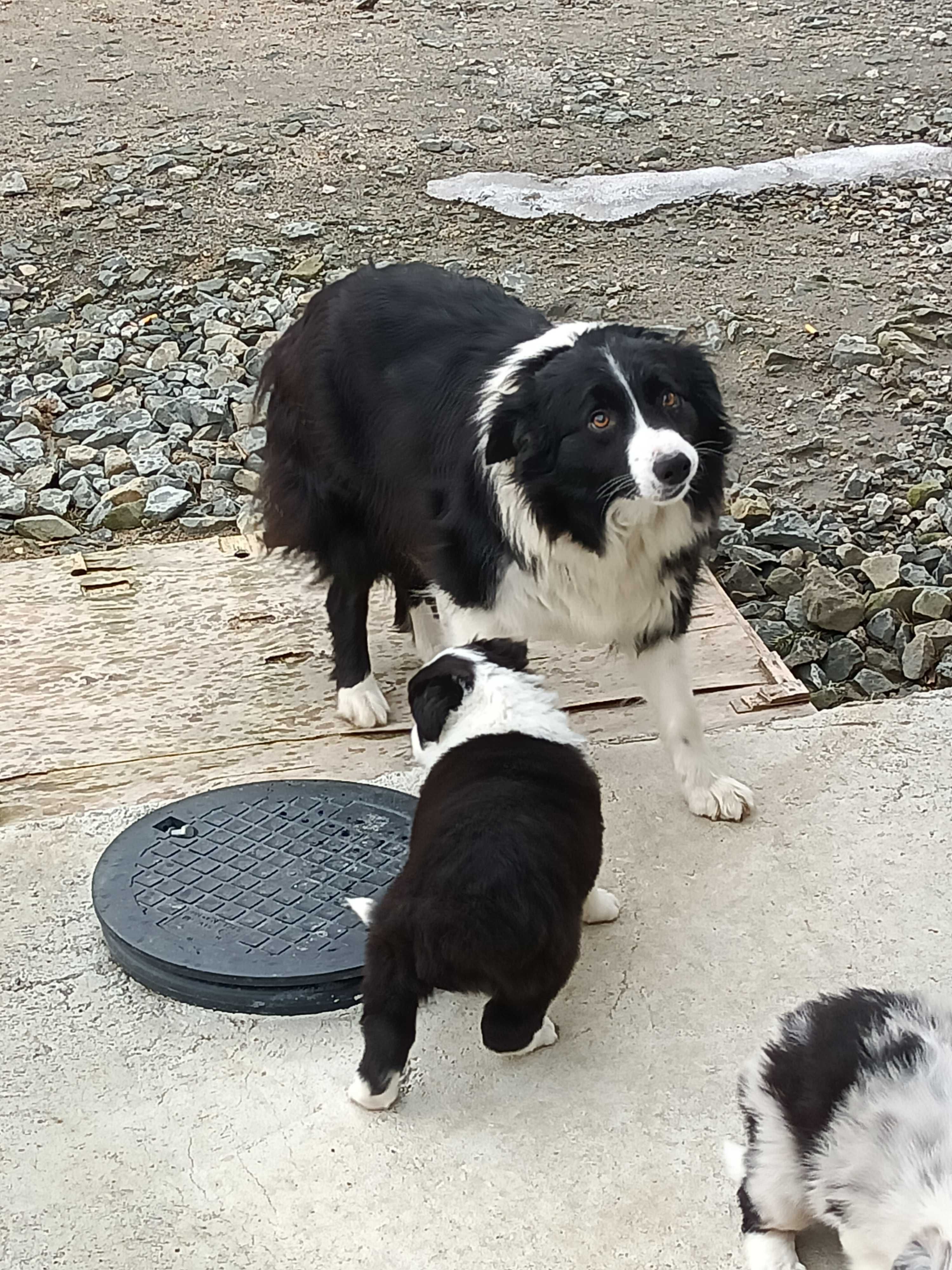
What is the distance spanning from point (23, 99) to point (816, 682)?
25.6 ft

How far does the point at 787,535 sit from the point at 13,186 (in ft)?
18.3

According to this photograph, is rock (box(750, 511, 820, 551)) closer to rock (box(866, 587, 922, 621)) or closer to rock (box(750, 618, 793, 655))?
rock (box(866, 587, 922, 621))

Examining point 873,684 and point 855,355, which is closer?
point 873,684

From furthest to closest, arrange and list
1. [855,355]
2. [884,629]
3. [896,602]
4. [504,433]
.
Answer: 1. [855,355]
2. [896,602]
3. [884,629]
4. [504,433]

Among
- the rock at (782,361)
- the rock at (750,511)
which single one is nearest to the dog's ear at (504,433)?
the rock at (750,511)

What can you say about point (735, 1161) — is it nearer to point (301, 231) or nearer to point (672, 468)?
point (672, 468)

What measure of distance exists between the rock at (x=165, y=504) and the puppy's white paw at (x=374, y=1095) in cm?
366

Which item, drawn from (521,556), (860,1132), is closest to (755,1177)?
(860,1132)

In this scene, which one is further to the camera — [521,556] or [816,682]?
[816,682]

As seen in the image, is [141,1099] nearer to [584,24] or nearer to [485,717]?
[485,717]

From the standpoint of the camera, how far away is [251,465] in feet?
20.8

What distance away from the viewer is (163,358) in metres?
7.25

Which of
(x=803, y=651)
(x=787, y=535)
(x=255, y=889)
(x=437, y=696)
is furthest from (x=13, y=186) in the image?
(x=437, y=696)

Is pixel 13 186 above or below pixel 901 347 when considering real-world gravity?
above
